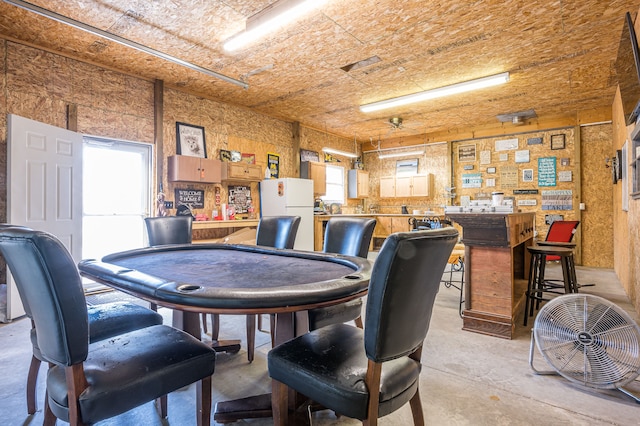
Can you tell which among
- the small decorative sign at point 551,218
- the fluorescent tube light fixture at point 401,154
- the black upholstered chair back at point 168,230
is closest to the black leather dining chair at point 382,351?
the black upholstered chair back at point 168,230

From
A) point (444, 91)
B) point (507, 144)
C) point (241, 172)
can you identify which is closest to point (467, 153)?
point (507, 144)

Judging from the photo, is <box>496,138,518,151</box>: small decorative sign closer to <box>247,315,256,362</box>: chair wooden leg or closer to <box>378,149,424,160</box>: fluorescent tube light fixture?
<box>378,149,424,160</box>: fluorescent tube light fixture

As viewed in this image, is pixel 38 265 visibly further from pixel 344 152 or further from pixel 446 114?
pixel 344 152

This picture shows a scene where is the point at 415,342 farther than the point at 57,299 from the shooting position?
Yes

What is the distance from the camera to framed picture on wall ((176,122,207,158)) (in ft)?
17.5

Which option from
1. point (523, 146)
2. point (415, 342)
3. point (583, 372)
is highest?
point (523, 146)

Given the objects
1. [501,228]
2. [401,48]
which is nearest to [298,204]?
[401,48]

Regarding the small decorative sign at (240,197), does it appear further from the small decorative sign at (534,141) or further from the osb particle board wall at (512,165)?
the small decorative sign at (534,141)

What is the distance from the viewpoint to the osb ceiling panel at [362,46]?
10.5ft

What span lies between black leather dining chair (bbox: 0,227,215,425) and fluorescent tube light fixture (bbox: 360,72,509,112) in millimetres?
5031

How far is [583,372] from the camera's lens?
209 centimetres

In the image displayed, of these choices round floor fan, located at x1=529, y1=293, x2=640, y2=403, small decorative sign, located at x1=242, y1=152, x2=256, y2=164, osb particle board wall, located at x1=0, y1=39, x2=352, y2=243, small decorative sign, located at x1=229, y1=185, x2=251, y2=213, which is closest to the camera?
round floor fan, located at x1=529, y1=293, x2=640, y2=403

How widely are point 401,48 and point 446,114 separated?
3.26 metres

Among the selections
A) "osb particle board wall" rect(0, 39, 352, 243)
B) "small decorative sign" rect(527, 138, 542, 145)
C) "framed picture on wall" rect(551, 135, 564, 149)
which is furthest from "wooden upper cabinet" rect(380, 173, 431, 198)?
"osb particle board wall" rect(0, 39, 352, 243)
